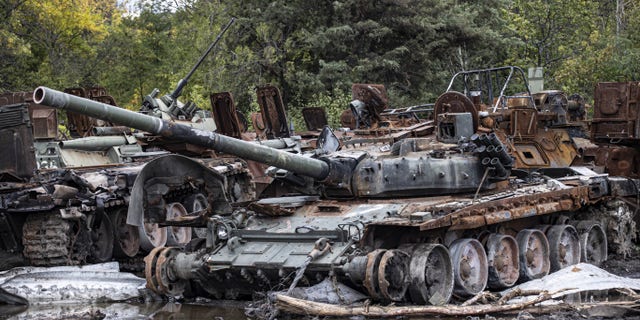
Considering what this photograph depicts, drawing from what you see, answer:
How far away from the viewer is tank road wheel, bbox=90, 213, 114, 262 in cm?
1609

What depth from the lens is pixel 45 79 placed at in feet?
105

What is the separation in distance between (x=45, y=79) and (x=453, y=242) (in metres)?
23.3

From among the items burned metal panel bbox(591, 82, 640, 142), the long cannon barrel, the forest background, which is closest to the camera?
the long cannon barrel

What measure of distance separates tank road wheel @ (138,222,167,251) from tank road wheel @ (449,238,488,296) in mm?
6480

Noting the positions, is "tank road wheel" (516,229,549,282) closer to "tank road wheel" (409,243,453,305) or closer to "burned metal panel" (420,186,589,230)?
"burned metal panel" (420,186,589,230)

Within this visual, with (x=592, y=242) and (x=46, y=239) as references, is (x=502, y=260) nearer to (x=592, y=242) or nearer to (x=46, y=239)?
(x=592, y=242)

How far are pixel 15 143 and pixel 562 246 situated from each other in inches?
339

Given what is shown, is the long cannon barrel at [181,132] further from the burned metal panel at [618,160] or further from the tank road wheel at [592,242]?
the burned metal panel at [618,160]

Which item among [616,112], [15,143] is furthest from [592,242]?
[15,143]

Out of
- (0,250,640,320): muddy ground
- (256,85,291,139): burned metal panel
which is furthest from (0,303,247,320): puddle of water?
(256,85,291,139): burned metal panel

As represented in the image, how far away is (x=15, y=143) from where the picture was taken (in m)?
14.7

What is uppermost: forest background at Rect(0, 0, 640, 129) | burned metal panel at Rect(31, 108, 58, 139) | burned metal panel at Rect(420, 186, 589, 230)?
forest background at Rect(0, 0, 640, 129)

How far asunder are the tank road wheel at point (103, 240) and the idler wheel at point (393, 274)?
23.4 ft

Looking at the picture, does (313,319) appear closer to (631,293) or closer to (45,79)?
(631,293)
